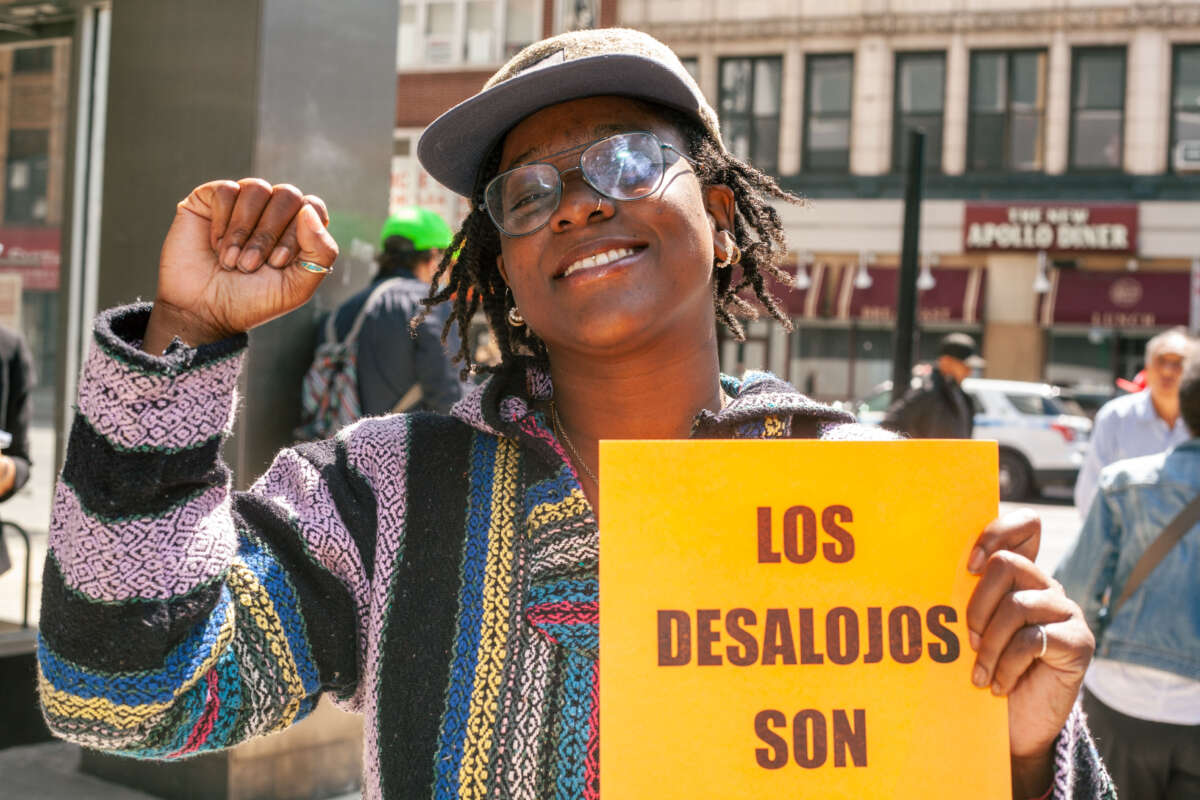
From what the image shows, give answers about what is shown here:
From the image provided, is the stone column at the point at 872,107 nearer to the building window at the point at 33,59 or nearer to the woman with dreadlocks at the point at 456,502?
the building window at the point at 33,59

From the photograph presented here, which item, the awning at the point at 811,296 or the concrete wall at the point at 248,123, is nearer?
the concrete wall at the point at 248,123

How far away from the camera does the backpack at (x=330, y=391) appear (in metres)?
4.18

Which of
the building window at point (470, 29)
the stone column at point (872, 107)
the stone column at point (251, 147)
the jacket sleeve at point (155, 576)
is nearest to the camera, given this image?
the jacket sleeve at point (155, 576)

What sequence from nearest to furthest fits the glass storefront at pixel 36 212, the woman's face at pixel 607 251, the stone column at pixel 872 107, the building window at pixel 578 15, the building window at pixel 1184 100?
the woman's face at pixel 607 251 < the glass storefront at pixel 36 212 < the building window at pixel 578 15 < the building window at pixel 1184 100 < the stone column at pixel 872 107

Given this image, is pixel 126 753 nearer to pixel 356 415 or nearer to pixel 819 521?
pixel 819 521

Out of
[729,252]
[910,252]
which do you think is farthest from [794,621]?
[910,252]

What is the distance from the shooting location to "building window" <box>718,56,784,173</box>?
2319cm

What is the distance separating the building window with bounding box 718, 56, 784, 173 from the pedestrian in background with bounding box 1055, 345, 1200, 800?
2031cm

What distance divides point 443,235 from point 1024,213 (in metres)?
19.0

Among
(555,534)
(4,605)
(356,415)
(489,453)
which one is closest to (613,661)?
(555,534)

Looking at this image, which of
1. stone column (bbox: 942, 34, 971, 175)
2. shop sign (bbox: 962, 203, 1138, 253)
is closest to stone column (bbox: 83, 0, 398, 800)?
shop sign (bbox: 962, 203, 1138, 253)

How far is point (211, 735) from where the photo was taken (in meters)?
1.42

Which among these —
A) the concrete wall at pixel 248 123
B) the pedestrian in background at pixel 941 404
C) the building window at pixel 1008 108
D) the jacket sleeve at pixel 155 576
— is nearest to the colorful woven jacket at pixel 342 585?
the jacket sleeve at pixel 155 576

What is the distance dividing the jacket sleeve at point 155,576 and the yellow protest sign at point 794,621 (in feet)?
1.43
